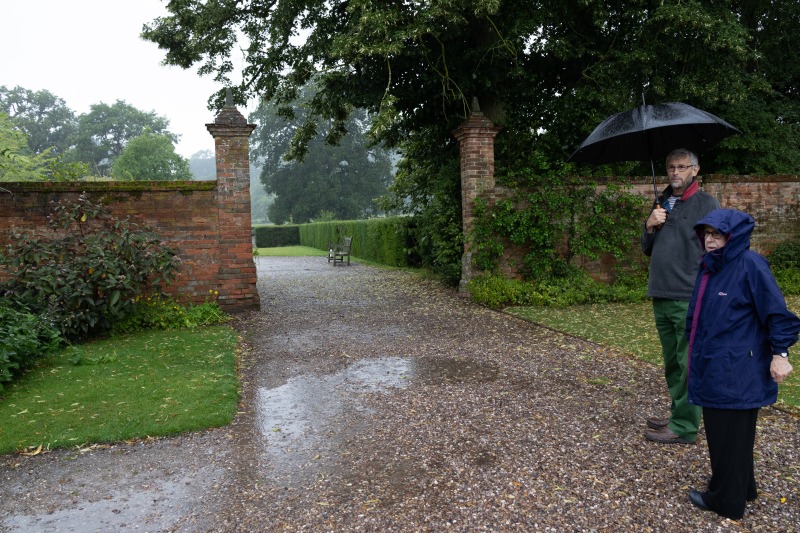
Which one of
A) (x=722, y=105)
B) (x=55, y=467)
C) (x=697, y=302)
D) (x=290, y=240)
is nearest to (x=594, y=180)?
(x=722, y=105)

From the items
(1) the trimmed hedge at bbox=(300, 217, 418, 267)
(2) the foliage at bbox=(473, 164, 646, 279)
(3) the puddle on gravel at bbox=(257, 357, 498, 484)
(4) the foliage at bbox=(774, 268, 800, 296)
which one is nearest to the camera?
(3) the puddle on gravel at bbox=(257, 357, 498, 484)

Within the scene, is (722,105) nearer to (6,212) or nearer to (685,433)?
(685,433)

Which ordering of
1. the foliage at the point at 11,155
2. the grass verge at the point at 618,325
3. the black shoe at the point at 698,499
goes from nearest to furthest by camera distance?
the black shoe at the point at 698,499, the grass verge at the point at 618,325, the foliage at the point at 11,155

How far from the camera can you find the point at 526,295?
9727mm

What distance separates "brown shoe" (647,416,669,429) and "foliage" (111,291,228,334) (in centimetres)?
621

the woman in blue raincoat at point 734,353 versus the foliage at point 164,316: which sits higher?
the woman in blue raincoat at point 734,353

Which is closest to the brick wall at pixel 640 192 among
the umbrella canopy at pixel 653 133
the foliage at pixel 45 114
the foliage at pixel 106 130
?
the umbrella canopy at pixel 653 133

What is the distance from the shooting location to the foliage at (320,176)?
2051 inches

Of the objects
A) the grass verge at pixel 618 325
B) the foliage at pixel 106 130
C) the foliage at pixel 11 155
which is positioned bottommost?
the grass verge at pixel 618 325

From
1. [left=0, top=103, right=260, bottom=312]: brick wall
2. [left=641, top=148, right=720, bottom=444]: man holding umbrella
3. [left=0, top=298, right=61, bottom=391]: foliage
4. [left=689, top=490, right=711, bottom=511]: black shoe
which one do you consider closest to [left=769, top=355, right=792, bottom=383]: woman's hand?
[left=689, top=490, right=711, bottom=511]: black shoe

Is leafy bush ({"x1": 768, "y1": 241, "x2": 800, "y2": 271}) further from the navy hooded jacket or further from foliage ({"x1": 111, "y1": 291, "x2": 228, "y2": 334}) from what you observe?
foliage ({"x1": 111, "y1": 291, "x2": 228, "y2": 334})

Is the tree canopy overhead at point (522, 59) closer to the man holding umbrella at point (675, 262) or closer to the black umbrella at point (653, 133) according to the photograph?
the black umbrella at point (653, 133)

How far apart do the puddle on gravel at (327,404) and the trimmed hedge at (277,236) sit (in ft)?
125

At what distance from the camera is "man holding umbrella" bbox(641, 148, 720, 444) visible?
364 cm
